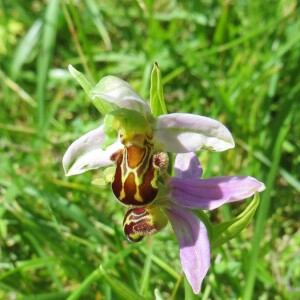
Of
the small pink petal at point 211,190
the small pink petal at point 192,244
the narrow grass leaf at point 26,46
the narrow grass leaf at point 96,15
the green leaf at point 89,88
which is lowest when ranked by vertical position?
the small pink petal at point 192,244

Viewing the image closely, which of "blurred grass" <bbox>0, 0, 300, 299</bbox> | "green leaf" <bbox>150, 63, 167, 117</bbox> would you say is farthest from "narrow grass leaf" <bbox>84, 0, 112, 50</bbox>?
"green leaf" <bbox>150, 63, 167, 117</bbox>

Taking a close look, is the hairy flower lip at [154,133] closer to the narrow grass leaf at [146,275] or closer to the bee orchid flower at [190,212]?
the bee orchid flower at [190,212]

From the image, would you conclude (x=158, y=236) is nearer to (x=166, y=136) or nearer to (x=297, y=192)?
(x=297, y=192)

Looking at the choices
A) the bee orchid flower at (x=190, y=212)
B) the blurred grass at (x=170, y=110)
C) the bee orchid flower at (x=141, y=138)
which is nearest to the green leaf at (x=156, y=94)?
the bee orchid flower at (x=141, y=138)

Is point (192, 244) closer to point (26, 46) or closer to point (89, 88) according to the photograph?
point (89, 88)

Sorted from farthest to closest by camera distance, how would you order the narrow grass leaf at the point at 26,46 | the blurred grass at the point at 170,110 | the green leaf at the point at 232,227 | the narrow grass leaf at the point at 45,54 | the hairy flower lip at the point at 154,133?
the narrow grass leaf at the point at 26,46, the narrow grass leaf at the point at 45,54, the blurred grass at the point at 170,110, the green leaf at the point at 232,227, the hairy flower lip at the point at 154,133

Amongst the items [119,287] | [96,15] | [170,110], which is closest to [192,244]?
[119,287]

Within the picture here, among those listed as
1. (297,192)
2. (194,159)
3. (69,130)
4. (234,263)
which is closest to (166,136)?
(194,159)
